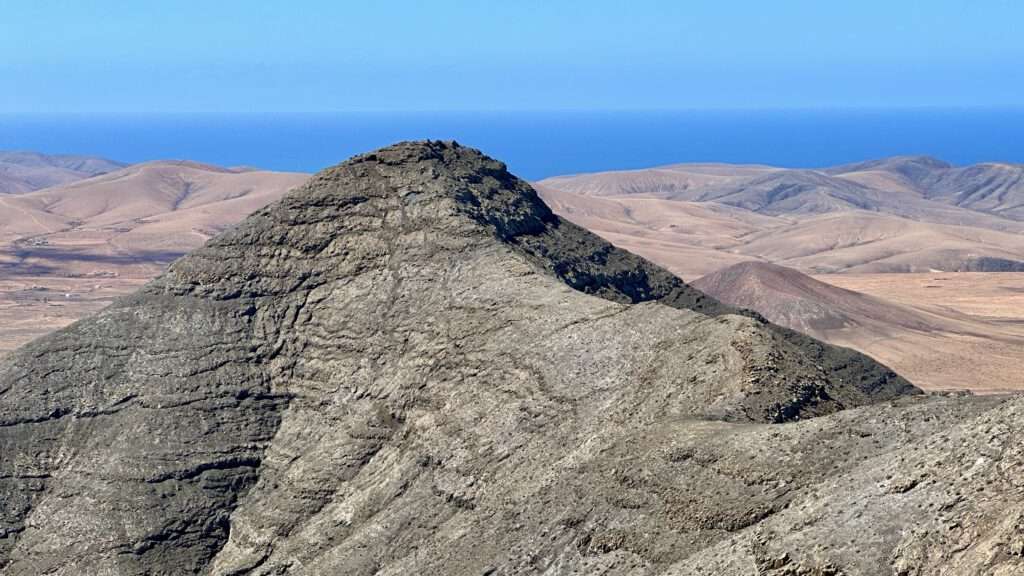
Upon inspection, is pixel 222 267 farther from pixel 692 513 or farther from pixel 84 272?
pixel 84 272

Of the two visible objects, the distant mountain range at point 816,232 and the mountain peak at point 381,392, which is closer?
the mountain peak at point 381,392

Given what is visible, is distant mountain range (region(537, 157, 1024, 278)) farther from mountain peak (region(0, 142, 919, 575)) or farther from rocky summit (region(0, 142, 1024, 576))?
rocky summit (region(0, 142, 1024, 576))

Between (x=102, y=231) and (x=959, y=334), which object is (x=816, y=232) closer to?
(x=959, y=334)

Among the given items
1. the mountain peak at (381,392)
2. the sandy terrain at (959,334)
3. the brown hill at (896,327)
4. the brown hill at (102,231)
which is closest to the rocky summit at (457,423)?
the mountain peak at (381,392)

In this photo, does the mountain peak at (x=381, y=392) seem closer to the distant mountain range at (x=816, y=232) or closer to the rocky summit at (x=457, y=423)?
A: the rocky summit at (x=457, y=423)

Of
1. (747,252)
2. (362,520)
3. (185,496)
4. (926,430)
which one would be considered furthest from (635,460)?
(747,252)

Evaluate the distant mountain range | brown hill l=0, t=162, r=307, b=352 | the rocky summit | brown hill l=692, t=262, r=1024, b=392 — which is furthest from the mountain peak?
the distant mountain range

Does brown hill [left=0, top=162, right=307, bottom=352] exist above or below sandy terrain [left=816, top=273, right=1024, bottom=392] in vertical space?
above
